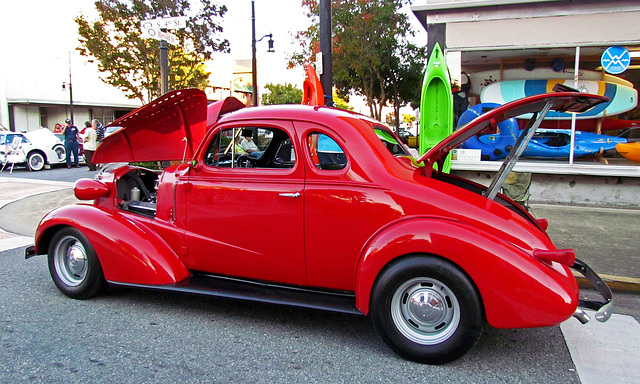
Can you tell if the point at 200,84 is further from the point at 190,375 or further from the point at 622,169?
the point at 190,375

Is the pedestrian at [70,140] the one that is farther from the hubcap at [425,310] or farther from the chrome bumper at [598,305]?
the chrome bumper at [598,305]

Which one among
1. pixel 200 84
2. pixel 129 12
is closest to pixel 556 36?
pixel 129 12

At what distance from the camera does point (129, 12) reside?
15844mm

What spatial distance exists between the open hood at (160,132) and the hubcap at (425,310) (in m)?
2.73

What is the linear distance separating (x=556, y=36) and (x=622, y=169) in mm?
2841

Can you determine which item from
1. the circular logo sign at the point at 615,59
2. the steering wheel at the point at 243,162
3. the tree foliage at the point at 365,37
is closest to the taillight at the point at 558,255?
the steering wheel at the point at 243,162

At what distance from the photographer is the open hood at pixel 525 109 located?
3041mm

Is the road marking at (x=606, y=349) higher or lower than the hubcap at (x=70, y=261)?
lower

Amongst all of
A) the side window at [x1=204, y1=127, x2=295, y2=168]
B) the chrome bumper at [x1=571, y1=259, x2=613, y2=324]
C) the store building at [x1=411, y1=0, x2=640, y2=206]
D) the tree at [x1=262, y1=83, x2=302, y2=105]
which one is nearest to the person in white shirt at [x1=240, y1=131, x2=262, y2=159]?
the side window at [x1=204, y1=127, x2=295, y2=168]

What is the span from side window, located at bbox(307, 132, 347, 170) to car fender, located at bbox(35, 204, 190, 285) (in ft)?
5.12

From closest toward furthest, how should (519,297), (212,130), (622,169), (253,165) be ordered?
(519,297), (212,130), (253,165), (622,169)

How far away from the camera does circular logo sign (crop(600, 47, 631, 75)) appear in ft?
28.0

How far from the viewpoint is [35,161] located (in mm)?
15859

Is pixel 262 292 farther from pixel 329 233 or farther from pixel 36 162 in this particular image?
pixel 36 162
